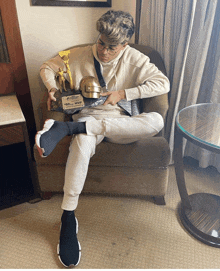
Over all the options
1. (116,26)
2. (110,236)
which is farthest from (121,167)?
(116,26)

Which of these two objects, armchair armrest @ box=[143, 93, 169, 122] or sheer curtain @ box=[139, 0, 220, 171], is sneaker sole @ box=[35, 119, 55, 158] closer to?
armchair armrest @ box=[143, 93, 169, 122]

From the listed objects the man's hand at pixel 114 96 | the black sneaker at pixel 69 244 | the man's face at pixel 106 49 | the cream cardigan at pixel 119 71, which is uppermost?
the man's face at pixel 106 49

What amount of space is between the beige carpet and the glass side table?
0.18ft

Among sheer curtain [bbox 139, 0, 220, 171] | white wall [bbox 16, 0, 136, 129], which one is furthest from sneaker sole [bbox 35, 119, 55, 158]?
sheer curtain [bbox 139, 0, 220, 171]

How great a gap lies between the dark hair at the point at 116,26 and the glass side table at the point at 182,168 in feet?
1.77

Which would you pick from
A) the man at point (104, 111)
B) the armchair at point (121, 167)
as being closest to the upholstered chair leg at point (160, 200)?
the armchair at point (121, 167)

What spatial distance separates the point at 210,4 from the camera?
1303mm

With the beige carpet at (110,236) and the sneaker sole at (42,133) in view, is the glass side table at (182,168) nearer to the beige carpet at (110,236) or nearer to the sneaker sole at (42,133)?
the beige carpet at (110,236)

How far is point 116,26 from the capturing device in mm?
1228

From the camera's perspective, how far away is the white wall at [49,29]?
1550 mm

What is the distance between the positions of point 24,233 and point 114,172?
1.97 ft

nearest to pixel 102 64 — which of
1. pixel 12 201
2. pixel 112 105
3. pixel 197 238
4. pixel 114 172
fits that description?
pixel 112 105

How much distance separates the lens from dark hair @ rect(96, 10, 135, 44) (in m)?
1.21

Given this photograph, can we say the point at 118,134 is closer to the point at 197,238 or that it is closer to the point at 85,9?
the point at 197,238
